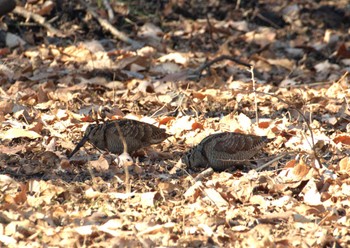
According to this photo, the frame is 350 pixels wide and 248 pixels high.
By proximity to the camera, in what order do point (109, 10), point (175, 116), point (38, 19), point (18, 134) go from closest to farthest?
point (18, 134) < point (175, 116) < point (38, 19) < point (109, 10)

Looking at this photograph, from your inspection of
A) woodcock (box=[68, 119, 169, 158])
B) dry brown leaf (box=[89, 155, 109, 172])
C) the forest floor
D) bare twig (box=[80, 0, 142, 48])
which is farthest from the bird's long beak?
bare twig (box=[80, 0, 142, 48])

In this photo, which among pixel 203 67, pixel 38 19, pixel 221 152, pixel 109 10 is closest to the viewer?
pixel 221 152

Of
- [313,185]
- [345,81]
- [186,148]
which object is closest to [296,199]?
[313,185]

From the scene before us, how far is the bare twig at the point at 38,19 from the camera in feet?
33.2

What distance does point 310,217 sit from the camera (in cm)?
501

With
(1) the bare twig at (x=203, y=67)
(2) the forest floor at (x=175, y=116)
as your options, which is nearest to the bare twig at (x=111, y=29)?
(2) the forest floor at (x=175, y=116)

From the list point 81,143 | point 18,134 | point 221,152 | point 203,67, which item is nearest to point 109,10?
point 203,67

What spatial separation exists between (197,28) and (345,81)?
2553 mm

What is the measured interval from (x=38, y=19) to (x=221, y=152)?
4.85 m

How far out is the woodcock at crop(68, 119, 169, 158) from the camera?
20.5 feet

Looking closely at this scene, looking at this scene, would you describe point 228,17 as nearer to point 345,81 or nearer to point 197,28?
point 197,28

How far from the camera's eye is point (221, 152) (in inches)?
234

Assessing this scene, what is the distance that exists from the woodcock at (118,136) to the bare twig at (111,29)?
388 centimetres

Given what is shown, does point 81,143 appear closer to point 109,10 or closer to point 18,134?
point 18,134
